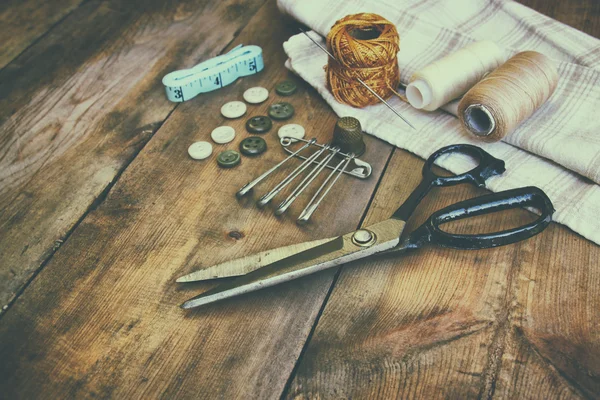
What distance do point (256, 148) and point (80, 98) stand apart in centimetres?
47

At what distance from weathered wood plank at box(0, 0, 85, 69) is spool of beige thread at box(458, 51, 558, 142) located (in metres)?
1.10

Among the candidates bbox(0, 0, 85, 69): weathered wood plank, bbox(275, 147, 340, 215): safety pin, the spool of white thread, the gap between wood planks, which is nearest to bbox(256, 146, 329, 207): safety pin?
bbox(275, 147, 340, 215): safety pin

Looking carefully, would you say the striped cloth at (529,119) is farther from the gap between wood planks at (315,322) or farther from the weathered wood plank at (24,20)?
the weathered wood plank at (24,20)

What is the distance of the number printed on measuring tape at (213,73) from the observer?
123 cm

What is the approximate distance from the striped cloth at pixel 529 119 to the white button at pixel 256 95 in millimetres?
99

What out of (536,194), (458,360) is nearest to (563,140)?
(536,194)

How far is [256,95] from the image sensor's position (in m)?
1.24

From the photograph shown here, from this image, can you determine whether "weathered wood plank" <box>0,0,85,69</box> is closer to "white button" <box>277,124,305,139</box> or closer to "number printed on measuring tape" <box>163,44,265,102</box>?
"number printed on measuring tape" <box>163,44,265,102</box>

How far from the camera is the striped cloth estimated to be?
1018mm

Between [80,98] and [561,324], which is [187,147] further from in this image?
[561,324]

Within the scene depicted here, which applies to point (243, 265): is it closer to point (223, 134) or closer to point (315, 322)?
point (315, 322)

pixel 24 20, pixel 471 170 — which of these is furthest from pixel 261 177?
pixel 24 20

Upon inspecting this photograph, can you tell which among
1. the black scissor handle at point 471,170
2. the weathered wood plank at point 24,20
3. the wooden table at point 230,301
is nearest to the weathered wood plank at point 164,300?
the wooden table at point 230,301

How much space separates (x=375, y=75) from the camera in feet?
3.76
